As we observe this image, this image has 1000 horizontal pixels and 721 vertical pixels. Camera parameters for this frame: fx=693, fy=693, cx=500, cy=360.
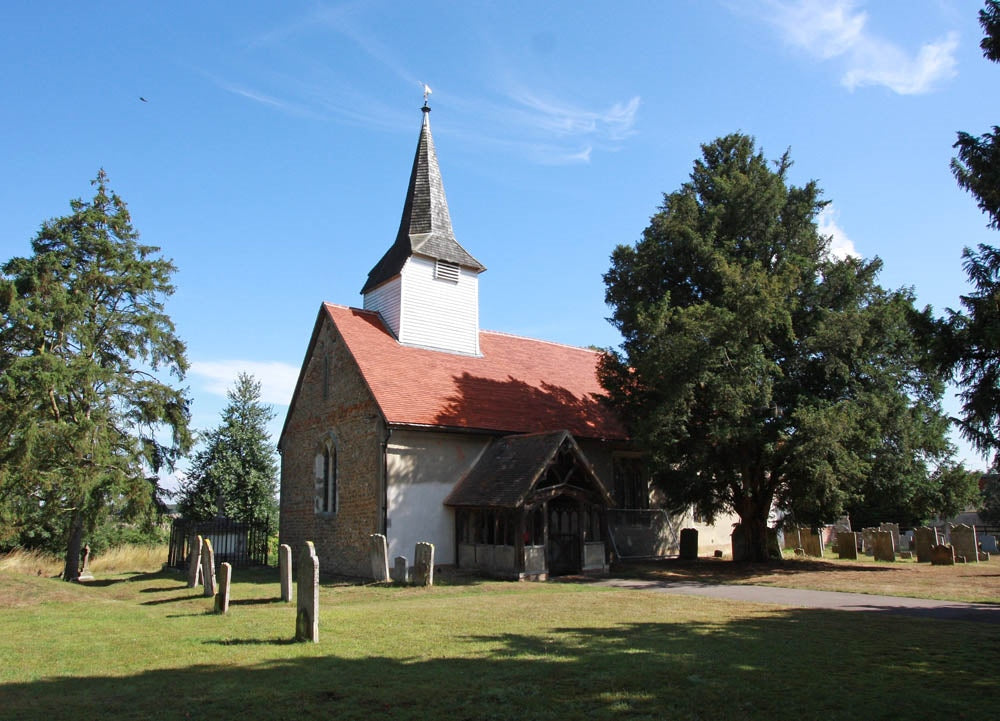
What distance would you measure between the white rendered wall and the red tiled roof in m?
0.80

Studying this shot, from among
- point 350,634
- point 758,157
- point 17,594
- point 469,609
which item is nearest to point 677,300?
point 758,157

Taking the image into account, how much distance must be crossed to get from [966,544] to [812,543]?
571 centimetres

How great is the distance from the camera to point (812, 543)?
28.1m

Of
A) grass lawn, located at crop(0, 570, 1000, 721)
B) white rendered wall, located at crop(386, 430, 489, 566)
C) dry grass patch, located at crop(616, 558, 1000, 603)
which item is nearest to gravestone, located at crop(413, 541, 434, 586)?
white rendered wall, located at crop(386, 430, 489, 566)

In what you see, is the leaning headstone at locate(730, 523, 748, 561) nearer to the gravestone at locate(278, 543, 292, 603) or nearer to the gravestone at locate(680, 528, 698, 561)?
the gravestone at locate(680, 528, 698, 561)

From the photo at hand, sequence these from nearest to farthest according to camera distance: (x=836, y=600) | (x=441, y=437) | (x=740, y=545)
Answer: (x=836, y=600) < (x=441, y=437) < (x=740, y=545)

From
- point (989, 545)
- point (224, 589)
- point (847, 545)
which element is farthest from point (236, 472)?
point (989, 545)

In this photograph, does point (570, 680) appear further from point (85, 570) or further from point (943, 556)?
point (85, 570)

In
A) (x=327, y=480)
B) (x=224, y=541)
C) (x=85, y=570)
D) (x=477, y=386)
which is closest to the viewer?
(x=85, y=570)

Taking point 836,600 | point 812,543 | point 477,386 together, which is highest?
point 477,386

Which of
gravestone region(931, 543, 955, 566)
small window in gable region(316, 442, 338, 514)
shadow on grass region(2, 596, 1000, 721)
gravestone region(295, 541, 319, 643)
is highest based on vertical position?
small window in gable region(316, 442, 338, 514)

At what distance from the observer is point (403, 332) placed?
26312 mm

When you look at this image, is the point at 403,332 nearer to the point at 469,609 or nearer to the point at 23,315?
the point at 23,315

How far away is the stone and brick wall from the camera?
22.2m
